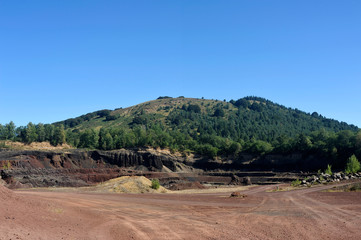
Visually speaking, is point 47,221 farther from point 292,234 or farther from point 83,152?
point 83,152

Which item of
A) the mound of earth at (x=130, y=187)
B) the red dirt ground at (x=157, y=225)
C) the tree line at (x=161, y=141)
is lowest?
the mound of earth at (x=130, y=187)

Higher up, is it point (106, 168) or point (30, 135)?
point (30, 135)

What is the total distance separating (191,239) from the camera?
16031mm

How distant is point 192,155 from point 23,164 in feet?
206

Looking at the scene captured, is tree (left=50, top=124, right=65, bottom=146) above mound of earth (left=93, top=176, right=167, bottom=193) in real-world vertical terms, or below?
above

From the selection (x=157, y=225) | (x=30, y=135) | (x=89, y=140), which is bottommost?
(x=157, y=225)

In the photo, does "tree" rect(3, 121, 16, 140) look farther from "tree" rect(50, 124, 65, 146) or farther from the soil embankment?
the soil embankment

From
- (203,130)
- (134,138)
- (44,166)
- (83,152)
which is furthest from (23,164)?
(203,130)

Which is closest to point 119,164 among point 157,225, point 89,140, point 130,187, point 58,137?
point 89,140

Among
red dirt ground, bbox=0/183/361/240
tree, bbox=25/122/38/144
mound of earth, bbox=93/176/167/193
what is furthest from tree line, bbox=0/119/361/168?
red dirt ground, bbox=0/183/361/240

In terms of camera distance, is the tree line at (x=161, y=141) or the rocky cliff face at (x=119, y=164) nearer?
the rocky cliff face at (x=119, y=164)

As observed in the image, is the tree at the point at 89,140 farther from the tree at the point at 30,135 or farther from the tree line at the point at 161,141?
the tree at the point at 30,135

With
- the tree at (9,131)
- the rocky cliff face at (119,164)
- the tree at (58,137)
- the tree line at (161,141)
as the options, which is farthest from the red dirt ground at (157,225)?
the tree at (9,131)

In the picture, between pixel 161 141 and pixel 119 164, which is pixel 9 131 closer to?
pixel 119 164
